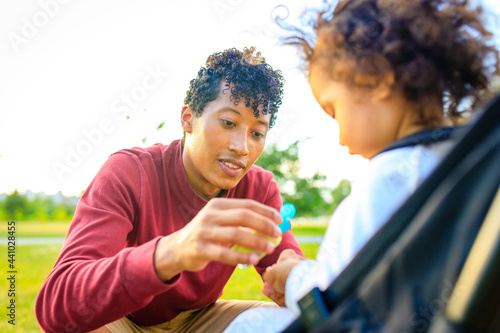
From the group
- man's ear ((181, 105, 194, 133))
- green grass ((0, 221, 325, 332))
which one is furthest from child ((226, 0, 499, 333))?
green grass ((0, 221, 325, 332))

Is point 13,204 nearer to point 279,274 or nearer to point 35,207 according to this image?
point 35,207

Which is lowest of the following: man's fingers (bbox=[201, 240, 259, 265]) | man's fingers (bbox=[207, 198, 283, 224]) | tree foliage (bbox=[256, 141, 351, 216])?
tree foliage (bbox=[256, 141, 351, 216])

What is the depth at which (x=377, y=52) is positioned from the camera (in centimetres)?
121

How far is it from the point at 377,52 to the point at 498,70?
459 mm

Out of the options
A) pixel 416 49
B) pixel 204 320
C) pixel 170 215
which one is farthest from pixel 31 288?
pixel 416 49

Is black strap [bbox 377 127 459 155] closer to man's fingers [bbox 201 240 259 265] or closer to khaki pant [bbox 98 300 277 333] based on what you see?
man's fingers [bbox 201 240 259 265]

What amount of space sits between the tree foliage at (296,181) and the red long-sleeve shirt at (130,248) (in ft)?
34.3

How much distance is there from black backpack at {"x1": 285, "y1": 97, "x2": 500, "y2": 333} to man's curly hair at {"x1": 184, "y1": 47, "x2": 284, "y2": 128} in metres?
1.29

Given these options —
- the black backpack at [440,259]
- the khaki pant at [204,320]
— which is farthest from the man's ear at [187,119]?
the black backpack at [440,259]

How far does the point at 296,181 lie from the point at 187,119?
14036mm

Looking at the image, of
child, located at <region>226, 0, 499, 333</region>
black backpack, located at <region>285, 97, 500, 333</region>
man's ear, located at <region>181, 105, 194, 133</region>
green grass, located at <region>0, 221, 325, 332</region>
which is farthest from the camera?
green grass, located at <region>0, 221, 325, 332</region>

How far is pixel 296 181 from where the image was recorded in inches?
636

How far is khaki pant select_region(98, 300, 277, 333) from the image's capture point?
2.04 m

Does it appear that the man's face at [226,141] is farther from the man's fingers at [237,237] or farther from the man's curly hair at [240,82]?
the man's fingers at [237,237]
